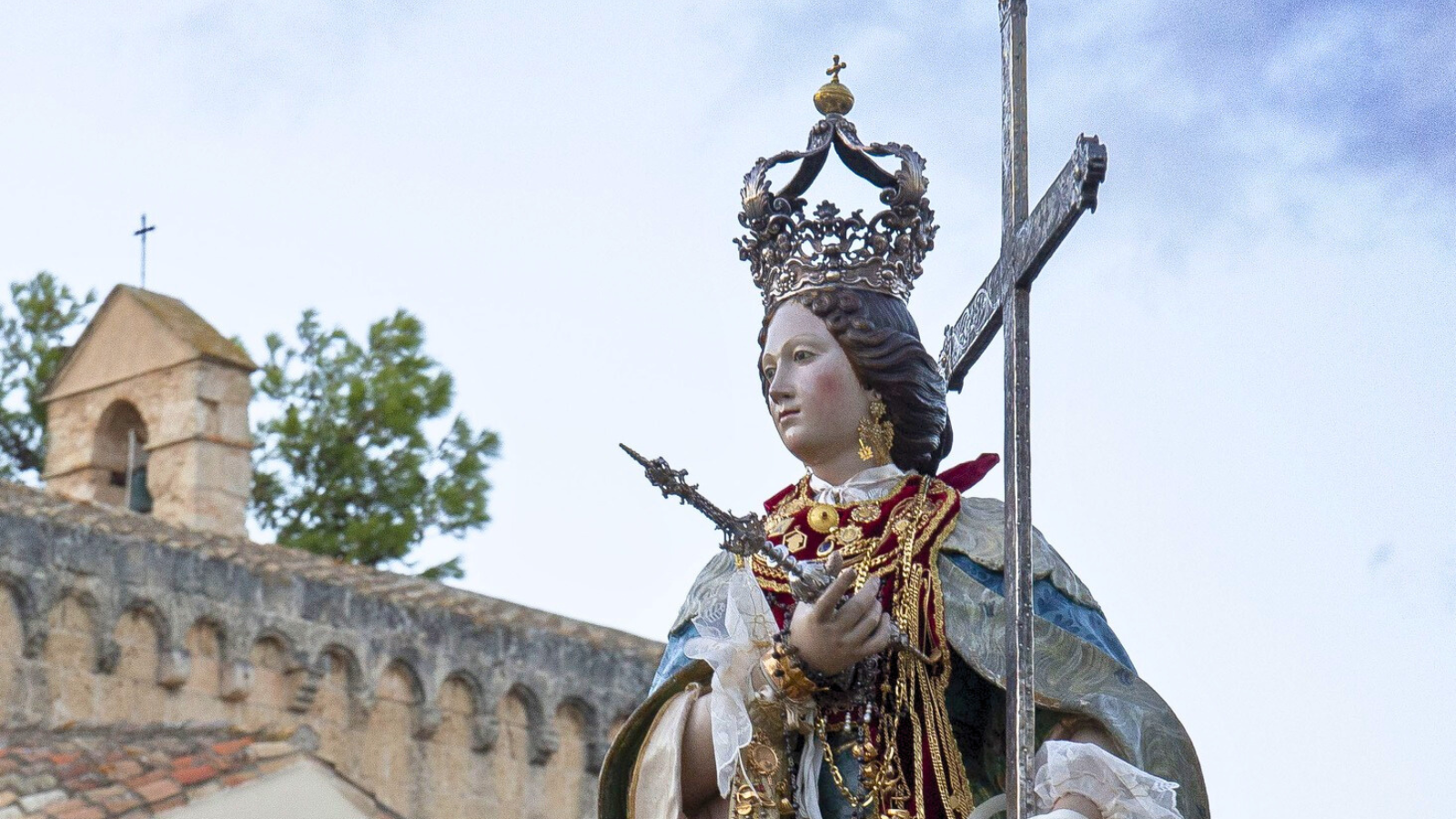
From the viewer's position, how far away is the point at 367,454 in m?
32.7

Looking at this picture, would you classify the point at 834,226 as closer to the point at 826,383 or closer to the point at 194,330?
the point at 826,383

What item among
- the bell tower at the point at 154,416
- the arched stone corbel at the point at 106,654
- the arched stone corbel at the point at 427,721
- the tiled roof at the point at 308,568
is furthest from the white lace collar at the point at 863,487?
the bell tower at the point at 154,416

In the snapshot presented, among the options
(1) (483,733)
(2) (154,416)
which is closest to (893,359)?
(1) (483,733)

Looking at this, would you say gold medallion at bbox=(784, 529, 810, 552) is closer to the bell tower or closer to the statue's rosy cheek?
the statue's rosy cheek

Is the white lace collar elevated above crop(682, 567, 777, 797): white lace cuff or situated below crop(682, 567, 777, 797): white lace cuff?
above

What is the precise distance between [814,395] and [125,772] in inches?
425

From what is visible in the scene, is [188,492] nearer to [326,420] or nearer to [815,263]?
[326,420]

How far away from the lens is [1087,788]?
6254 mm

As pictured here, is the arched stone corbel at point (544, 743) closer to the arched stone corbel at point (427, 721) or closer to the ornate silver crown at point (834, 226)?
the arched stone corbel at point (427, 721)

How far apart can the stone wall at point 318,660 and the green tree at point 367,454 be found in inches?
294

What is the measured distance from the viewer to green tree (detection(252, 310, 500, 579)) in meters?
31.8

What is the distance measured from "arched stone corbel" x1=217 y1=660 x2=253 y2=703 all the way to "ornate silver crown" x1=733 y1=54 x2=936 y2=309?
15.0 meters

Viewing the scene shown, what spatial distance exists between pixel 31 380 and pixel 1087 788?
89.6ft

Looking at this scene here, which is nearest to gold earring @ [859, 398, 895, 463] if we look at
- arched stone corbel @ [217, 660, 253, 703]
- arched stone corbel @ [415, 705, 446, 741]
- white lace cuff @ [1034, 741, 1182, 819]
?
white lace cuff @ [1034, 741, 1182, 819]
